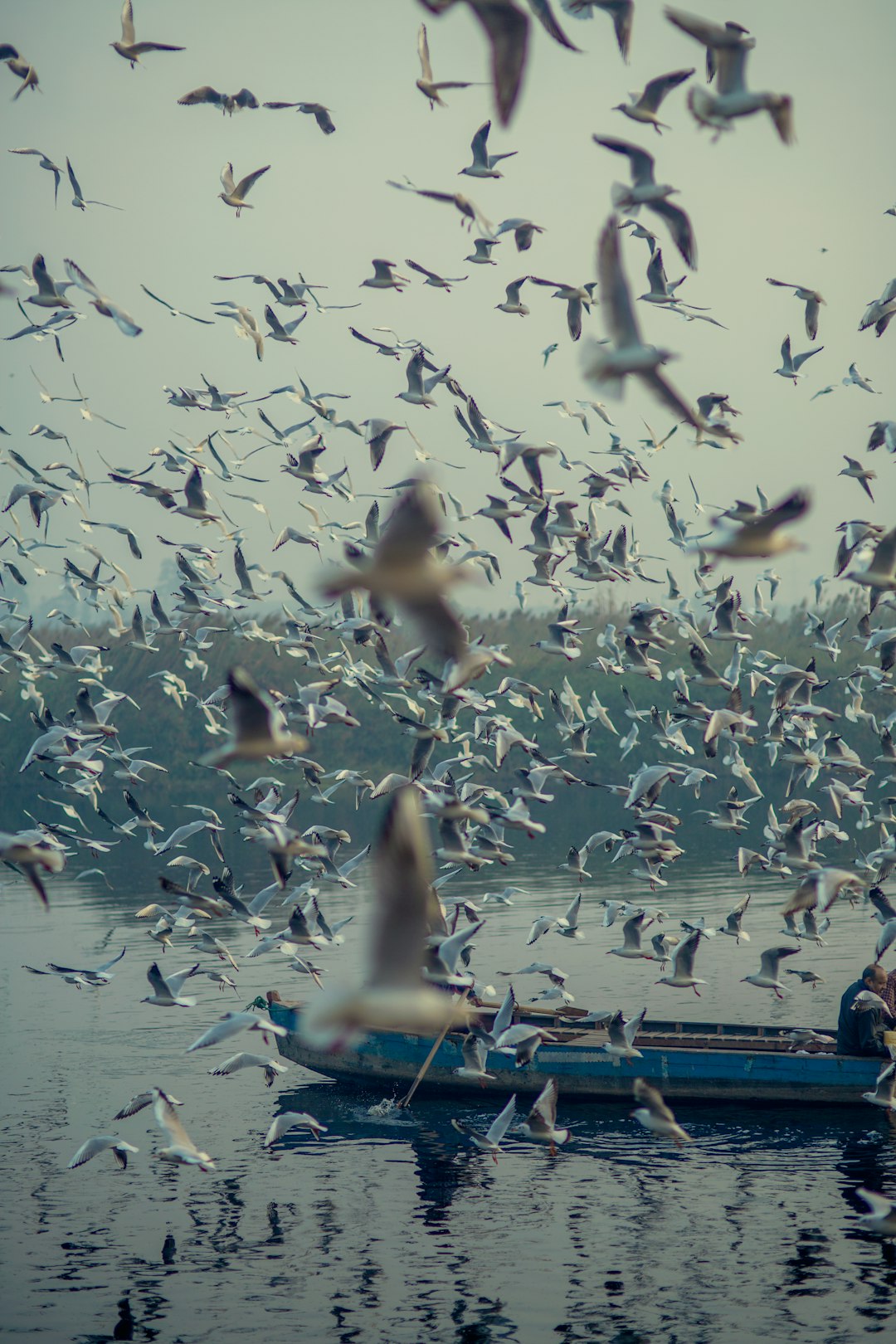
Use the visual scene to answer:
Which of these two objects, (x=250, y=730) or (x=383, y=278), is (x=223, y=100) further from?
(x=250, y=730)

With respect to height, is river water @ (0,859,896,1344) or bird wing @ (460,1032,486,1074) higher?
bird wing @ (460,1032,486,1074)

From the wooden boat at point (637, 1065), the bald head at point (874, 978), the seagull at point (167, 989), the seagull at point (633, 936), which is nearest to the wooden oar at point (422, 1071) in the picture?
the wooden boat at point (637, 1065)

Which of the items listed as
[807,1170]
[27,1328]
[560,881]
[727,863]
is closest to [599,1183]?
[807,1170]

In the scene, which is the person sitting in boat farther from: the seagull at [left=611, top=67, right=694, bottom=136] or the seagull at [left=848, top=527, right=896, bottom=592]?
the seagull at [left=611, top=67, right=694, bottom=136]

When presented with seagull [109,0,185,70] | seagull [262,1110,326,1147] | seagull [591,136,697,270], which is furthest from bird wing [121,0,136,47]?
seagull [262,1110,326,1147]

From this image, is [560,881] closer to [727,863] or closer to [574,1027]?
[727,863]

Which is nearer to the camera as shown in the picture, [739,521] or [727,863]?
[739,521]

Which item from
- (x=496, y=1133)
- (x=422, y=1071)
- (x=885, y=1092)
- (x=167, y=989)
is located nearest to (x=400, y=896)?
(x=167, y=989)
